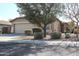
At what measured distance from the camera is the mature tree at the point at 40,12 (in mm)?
5457

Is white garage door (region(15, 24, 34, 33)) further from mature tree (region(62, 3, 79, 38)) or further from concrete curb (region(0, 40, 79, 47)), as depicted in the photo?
mature tree (region(62, 3, 79, 38))

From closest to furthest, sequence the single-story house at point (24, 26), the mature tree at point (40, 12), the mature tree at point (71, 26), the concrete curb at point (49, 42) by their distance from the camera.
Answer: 1. the mature tree at point (71, 26)
2. the single-story house at point (24, 26)
3. the mature tree at point (40, 12)
4. the concrete curb at point (49, 42)

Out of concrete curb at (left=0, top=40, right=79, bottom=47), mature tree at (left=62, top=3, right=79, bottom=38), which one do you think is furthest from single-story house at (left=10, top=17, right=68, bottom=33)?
concrete curb at (left=0, top=40, right=79, bottom=47)

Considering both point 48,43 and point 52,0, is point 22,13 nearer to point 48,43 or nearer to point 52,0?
point 48,43

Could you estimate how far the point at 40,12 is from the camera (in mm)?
5863

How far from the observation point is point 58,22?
17.0ft

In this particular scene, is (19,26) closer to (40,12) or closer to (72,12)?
(40,12)

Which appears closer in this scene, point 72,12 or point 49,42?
point 72,12

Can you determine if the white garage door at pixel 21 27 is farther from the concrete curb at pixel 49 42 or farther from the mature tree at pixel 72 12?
the mature tree at pixel 72 12

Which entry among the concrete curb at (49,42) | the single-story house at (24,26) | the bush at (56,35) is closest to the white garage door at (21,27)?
the single-story house at (24,26)

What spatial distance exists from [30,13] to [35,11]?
25 cm

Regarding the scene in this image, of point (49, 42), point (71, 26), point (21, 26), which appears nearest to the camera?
point (71, 26)

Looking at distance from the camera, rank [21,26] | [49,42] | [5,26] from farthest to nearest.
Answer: [49,42] < [21,26] < [5,26]

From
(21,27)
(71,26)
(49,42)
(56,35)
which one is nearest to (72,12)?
(71,26)
